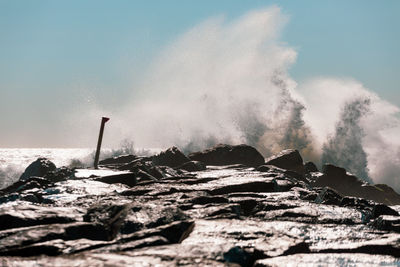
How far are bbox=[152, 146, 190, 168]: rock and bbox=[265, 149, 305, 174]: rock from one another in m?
3.87

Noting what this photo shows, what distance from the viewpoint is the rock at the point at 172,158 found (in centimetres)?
1817

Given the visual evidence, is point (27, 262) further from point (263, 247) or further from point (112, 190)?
point (112, 190)

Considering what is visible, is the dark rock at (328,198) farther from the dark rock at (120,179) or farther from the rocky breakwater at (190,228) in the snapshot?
the dark rock at (120,179)

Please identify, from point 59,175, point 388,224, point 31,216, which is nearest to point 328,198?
point 388,224

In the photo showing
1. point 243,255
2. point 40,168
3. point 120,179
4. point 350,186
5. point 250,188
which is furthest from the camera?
point 350,186

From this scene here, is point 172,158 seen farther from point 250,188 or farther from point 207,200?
point 207,200

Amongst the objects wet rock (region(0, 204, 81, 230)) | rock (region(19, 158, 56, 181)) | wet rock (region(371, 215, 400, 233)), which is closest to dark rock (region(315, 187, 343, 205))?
wet rock (region(371, 215, 400, 233))

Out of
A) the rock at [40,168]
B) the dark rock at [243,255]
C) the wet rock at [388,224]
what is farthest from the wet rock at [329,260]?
the rock at [40,168]

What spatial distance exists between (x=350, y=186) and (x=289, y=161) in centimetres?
340

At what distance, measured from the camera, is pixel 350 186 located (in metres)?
19.8

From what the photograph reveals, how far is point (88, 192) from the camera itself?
839cm

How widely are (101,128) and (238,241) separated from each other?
10.4 meters

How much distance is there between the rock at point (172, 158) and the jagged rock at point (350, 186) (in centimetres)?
612

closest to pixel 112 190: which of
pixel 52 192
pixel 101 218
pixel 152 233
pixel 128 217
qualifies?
pixel 52 192
